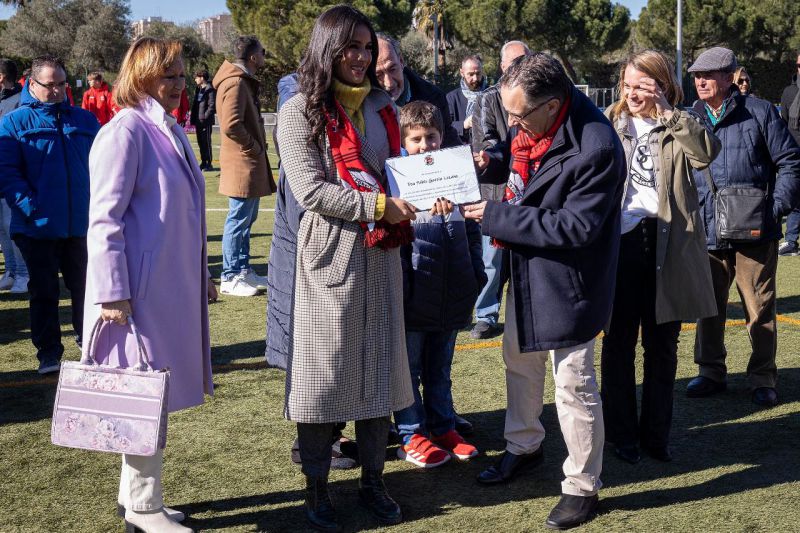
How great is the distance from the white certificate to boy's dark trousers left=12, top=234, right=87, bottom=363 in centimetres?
325

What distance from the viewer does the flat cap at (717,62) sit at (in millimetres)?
5129

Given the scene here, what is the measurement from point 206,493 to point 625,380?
2.12 m

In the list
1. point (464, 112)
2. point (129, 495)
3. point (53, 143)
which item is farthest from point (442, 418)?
point (464, 112)

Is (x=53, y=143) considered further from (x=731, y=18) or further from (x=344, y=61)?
(x=731, y=18)

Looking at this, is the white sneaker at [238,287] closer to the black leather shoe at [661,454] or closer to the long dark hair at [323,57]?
the black leather shoe at [661,454]

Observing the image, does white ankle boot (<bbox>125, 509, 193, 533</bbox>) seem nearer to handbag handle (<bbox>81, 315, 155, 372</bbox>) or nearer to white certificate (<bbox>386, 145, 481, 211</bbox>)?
handbag handle (<bbox>81, 315, 155, 372</bbox>)

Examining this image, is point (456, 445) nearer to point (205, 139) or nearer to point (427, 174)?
point (427, 174)

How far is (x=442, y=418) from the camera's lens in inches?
186

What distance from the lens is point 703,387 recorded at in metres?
5.48

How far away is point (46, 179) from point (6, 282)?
132 inches

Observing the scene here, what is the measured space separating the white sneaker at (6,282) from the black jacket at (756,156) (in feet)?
21.5

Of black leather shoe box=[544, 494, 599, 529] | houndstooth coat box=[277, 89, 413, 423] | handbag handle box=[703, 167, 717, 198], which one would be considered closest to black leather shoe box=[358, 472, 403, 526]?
houndstooth coat box=[277, 89, 413, 423]

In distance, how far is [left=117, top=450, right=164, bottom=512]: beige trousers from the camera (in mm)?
3621

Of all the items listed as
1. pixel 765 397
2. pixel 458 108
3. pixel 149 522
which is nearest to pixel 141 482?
pixel 149 522
